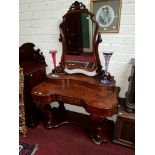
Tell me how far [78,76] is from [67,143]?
2.64 feet

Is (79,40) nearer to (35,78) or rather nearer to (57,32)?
(57,32)

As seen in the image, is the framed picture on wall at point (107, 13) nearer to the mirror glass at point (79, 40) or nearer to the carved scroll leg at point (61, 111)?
the mirror glass at point (79, 40)

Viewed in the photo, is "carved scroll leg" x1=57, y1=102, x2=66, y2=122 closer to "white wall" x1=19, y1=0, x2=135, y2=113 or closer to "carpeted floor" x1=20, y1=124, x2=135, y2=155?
"carpeted floor" x1=20, y1=124, x2=135, y2=155

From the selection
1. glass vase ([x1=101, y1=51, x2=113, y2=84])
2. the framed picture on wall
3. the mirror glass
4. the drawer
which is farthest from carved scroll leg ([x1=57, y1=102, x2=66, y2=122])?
the framed picture on wall

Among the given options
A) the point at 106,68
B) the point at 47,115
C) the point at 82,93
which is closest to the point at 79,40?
the point at 106,68

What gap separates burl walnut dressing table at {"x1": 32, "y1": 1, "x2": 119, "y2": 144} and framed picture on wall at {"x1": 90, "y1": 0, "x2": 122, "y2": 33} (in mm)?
77

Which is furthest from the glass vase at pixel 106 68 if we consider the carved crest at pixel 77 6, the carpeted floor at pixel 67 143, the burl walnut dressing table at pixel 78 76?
the carpeted floor at pixel 67 143

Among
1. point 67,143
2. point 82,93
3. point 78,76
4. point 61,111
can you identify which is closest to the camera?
point 82,93

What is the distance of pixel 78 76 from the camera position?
7.34 ft

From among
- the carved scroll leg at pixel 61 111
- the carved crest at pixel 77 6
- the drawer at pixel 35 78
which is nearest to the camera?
the carved crest at pixel 77 6

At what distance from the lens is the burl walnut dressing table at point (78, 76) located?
6.21 ft

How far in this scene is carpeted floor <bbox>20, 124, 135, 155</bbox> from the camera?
6.30ft

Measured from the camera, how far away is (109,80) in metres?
2.07

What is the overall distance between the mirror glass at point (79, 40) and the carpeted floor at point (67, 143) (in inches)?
32.1
